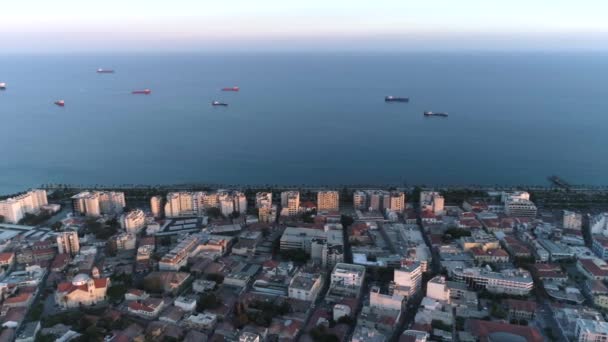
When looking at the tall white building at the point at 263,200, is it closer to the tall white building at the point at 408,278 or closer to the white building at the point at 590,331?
the tall white building at the point at 408,278

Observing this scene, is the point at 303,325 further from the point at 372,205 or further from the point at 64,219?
the point at 64,219

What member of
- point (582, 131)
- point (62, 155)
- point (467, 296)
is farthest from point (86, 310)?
point (582, 131)

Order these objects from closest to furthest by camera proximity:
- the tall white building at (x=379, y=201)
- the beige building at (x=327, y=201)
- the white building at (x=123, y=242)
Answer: the white building at (x=123, y=242), the tall white building at (x=379, y=201), the beige building at (x=327, y=201)

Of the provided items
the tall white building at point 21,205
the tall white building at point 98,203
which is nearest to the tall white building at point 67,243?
the tall white building at point 98,203

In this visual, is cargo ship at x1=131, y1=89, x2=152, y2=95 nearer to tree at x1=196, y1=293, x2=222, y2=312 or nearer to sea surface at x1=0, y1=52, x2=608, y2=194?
sea surface at x1=0, y1=52, x2=608, y2=194

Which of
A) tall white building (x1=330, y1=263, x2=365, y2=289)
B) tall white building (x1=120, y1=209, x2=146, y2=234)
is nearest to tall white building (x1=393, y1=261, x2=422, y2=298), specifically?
tall white building (x1=330, y1=263, x2=365, y2=289)
